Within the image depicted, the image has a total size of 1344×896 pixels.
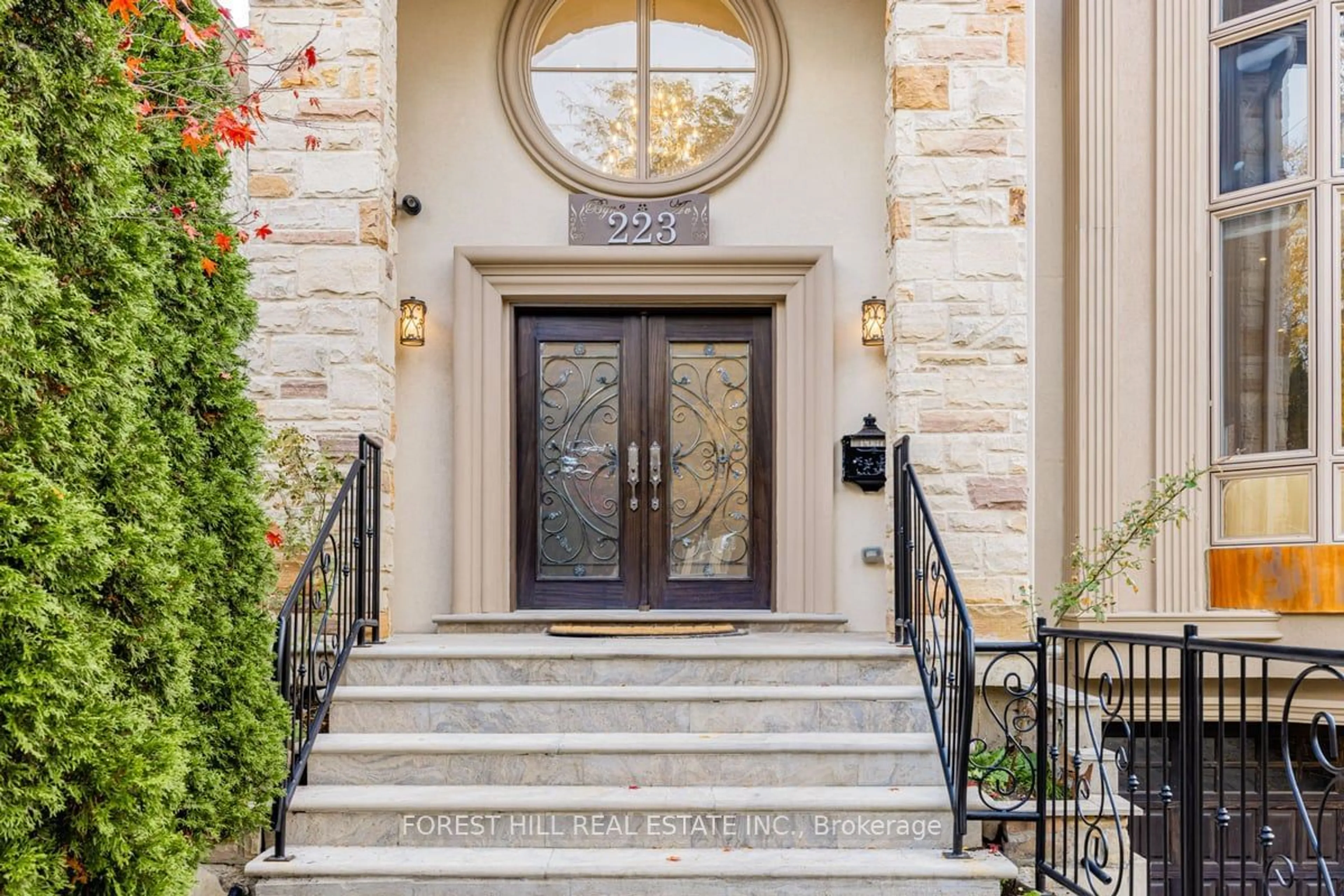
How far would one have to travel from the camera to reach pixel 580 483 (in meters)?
5.55

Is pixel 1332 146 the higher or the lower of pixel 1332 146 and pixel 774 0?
the lower

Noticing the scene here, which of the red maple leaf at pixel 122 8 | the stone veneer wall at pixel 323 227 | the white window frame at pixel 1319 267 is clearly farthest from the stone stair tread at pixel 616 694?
the red maple leaf at pixel 122 8

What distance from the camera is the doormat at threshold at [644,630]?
486 cm

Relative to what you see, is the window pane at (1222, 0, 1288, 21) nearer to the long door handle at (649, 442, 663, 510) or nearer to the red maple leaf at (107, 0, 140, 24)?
the long door handle at (649, 442, 663, 510)

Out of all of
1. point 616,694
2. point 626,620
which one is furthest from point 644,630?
point 616,694

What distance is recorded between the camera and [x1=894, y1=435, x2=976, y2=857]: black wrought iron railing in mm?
3338

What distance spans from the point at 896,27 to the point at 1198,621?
2963 millimetres

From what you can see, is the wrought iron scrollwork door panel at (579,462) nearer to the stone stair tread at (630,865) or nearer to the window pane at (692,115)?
the window pane at (692,115)

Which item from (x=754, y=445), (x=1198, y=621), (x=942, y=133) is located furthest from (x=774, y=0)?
(x=1198, y=621)

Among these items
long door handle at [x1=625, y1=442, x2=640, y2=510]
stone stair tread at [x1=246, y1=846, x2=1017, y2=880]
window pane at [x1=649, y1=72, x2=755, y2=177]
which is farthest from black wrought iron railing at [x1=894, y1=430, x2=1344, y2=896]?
window pane at [x1=649, y1=72, x2=755, y2=177]

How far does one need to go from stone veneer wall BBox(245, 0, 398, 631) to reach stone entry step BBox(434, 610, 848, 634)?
731mm

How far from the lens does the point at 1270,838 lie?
7.85 ft

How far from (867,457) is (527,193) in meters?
2.24

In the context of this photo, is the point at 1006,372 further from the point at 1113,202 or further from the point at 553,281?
the point at 553,281
